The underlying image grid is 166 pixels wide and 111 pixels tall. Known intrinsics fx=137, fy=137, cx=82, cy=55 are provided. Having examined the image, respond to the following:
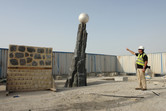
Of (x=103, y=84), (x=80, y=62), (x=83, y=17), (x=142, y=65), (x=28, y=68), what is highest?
(x=83, y=17)

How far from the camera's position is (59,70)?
15.2 metres

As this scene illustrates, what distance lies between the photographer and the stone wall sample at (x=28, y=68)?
6.60 m

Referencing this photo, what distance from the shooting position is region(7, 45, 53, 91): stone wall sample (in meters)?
6.60

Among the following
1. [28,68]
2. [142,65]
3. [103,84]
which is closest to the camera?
[142,65]

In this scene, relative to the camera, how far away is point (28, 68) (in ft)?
22.7

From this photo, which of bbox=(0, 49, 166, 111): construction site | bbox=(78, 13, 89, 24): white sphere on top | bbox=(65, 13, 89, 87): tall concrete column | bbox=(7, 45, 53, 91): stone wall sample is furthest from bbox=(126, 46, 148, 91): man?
bbox=(7, 45, 53, 91): stone wall sample

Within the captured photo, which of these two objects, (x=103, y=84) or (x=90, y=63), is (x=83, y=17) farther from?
(x=90, y=63)

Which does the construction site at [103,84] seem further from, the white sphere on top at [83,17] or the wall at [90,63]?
the white sphere on top at [83,17]

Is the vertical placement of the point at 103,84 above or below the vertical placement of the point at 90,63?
below

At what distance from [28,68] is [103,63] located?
13611 millimetres

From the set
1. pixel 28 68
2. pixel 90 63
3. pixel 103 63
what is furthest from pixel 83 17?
pixel 103 63

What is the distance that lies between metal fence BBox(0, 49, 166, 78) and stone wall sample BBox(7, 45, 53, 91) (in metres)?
6.52

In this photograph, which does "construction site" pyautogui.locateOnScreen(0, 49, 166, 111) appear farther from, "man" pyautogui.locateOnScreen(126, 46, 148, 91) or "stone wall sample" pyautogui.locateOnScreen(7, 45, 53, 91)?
"stone wall sample" pyautogui.locateOnScreen(7, 45, 53, 91)

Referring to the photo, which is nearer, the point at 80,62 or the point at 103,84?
the point at 80,62
